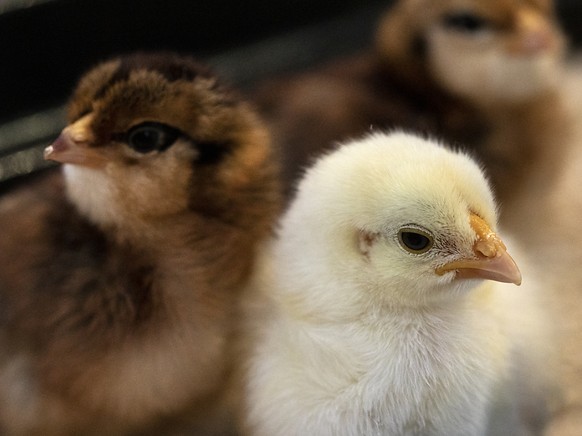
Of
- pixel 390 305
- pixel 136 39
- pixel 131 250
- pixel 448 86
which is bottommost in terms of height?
pixel 390 305

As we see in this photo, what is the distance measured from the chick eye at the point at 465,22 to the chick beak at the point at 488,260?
714 mm

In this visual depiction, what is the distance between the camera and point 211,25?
2053mm

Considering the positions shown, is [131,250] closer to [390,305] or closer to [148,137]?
[148,137]

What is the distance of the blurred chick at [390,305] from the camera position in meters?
0.97

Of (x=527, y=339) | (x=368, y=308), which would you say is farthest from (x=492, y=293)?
(x=368, y=308)

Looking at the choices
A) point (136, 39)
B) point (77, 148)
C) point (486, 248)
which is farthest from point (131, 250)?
point (136, 39)

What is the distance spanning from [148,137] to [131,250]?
170 millimetres

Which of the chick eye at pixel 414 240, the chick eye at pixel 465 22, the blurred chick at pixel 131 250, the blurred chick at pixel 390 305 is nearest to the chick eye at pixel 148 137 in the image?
the blurred chick at pixel 131 250

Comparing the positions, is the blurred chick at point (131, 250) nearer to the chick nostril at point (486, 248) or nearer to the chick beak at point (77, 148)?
the chick beak at point (77, 148)

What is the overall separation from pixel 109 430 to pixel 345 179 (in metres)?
0.57

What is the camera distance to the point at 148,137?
1.10m

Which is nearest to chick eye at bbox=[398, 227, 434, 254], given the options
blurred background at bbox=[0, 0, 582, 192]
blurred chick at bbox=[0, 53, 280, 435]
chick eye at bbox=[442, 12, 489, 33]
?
blurred chick at bbox=[0, 53, 280, 435]

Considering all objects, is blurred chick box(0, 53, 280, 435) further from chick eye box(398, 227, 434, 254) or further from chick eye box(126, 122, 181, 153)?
chick eye box(398, 227, 434, 254)

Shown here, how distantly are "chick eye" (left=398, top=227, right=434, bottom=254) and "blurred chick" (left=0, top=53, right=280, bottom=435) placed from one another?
0.29 meters
